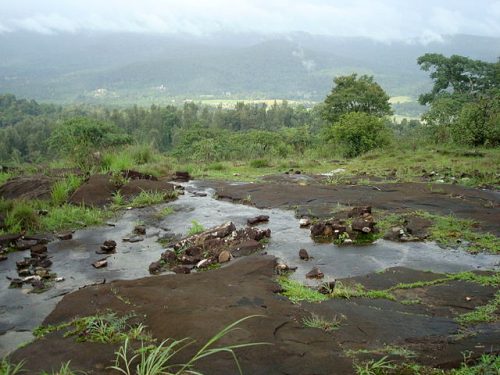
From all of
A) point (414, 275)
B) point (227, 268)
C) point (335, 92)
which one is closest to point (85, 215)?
point (227, 268)

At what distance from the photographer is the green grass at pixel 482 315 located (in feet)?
13.8

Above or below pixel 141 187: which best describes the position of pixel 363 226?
above

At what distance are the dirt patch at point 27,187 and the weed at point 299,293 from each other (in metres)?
7.00

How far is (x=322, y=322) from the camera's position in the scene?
405cm

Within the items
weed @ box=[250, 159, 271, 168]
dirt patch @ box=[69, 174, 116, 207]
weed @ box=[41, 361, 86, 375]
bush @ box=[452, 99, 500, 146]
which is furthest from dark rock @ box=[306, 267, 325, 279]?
bush @ box=[452, 99, 500, 146]

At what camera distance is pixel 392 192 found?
9.86 metres

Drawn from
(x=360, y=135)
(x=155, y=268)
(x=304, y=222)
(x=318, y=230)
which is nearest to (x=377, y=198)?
(x=304, y=222)

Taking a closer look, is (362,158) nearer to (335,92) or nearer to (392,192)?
(392,192)

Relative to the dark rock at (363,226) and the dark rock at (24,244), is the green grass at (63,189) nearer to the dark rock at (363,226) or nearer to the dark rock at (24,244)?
the dark rock at (24,244)

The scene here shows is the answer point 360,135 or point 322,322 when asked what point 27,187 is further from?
point 360,135

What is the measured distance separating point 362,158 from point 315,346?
14734 millimetres

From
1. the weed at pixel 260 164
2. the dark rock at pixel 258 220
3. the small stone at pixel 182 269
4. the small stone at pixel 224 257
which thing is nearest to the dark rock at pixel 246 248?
the small stone at pixel 224 257

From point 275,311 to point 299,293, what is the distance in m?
0.64

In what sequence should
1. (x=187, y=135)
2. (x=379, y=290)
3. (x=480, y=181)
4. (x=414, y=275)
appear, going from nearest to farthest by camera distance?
(x=379, y=290)
(x=414, y=275)
(x=480, y=181)
(x=187, y=135)
